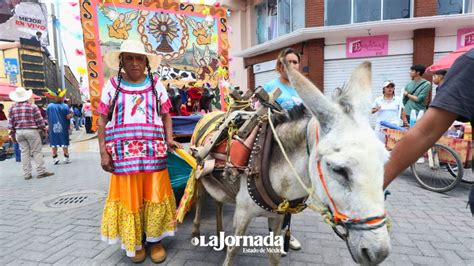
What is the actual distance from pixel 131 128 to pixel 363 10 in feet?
40.9

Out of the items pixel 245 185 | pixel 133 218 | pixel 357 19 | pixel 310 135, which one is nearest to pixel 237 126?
pixel 245 185

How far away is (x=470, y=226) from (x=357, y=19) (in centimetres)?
1078

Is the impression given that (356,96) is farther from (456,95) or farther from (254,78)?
(254,78)

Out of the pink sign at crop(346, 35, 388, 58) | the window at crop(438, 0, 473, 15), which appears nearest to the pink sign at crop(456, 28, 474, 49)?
the window at crop(438, 0, 473, 15)

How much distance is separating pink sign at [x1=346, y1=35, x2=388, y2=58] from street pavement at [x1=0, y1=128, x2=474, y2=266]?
827 centimetres

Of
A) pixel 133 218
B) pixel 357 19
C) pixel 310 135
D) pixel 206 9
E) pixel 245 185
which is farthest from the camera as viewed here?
pixel 357 19

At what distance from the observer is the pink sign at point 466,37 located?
410 inches

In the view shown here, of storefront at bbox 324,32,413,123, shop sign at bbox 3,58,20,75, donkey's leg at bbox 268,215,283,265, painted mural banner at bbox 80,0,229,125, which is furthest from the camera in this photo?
shop sign at bbox 3,58,20,75

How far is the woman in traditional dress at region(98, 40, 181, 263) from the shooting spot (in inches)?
94.0

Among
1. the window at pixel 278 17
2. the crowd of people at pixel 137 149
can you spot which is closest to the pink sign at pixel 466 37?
the window at pixel 278 17

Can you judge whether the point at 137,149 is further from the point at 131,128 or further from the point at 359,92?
the point at 359,92

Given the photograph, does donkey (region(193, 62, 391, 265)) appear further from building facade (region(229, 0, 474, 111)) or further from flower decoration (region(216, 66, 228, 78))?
building facade (region(229, 0, 474, 111))

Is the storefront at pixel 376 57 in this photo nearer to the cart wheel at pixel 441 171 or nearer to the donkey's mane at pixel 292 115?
the cart wheel at pixel 441 171

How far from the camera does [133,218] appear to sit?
2449 mm
